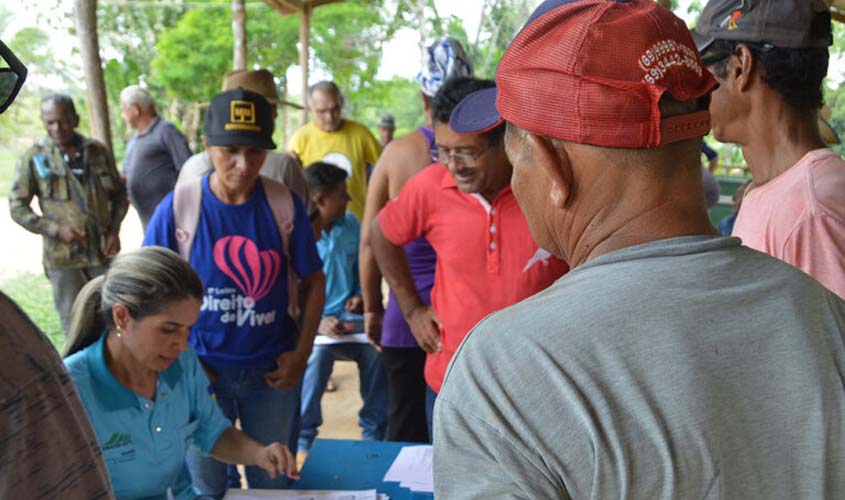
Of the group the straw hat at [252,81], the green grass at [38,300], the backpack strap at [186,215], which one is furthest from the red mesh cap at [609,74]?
the green grass at [38,300]

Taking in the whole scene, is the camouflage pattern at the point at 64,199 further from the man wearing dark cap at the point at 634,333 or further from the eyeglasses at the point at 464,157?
the man wearing dark cap at the point at 634,333

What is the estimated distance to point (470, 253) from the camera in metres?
2.31

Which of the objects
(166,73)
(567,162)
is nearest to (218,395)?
(567,162)

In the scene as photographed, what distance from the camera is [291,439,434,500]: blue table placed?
210 centimetres

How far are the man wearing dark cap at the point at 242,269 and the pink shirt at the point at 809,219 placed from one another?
1593mm

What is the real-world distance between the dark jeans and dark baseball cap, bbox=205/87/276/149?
1.01 meters

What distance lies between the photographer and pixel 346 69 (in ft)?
63.2

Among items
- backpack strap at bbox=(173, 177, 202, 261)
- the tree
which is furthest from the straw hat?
the tree

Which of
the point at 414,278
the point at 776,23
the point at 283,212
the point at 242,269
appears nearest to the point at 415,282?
the point at 414,278

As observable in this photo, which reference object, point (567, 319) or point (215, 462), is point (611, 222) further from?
point (215, 462)

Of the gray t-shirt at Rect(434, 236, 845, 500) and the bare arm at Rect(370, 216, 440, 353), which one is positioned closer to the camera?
the gray t-shirt at Rect(434, 236, 845, 500)

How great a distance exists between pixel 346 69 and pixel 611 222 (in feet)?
62.5

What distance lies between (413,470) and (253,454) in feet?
1.58

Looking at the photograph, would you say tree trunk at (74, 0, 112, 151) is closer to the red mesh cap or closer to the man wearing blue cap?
the man wearing blue cap
